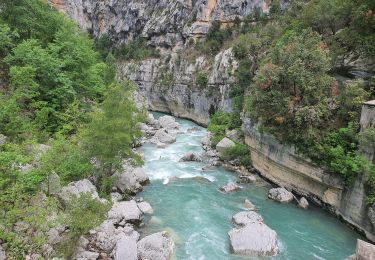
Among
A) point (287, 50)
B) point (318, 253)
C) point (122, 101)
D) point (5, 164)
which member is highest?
point (287, 50)

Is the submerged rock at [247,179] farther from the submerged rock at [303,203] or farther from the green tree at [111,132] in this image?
the green tree at [111,132]

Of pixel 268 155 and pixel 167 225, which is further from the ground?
pixel 268 155

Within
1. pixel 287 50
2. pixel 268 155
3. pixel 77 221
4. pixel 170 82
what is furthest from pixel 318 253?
pixel 170 82

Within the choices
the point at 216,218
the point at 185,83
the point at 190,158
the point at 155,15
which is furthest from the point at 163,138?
the point at 155,15

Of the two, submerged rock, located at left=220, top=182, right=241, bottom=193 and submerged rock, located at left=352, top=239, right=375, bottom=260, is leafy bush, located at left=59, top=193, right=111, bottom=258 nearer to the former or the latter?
submerged rock, located at left=220, top=182, right=241, bottom=193

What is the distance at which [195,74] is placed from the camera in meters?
A: 45.6

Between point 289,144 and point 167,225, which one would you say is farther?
point 289,144

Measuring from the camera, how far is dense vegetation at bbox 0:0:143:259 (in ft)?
31.9

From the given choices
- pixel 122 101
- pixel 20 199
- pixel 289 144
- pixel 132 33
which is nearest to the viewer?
pixel 20 199

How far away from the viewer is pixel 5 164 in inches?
396

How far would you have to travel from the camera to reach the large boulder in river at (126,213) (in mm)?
14159

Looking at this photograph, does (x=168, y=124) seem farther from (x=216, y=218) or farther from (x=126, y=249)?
(x=126, y=249)

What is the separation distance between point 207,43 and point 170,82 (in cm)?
820

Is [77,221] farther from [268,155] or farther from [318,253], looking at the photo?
[268,155]
